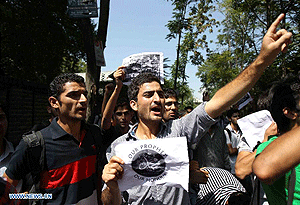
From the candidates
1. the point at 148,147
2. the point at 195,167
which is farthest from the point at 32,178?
the point at 195,167

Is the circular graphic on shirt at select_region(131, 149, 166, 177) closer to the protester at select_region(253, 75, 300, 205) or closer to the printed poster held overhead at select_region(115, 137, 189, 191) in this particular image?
the printed poster held overhead at select_region(115, 137, 189, 191)

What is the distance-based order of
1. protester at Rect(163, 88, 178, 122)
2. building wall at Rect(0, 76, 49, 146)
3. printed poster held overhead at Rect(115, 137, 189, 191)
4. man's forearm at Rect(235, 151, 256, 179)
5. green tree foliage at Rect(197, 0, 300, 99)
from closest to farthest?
printed poster held overhead at Rect(115, 137, 189, 191)
man's forearm at Rect(235, 151, 256, 179)
protester at Rect(163, 88, 178, 122)
building wall at Rect(0, 76, 49, 146)
green tree foliage at Rect(197, 0, 300, 99)

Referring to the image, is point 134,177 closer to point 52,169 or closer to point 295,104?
point 52,169

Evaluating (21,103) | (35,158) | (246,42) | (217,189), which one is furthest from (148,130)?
(246,42)

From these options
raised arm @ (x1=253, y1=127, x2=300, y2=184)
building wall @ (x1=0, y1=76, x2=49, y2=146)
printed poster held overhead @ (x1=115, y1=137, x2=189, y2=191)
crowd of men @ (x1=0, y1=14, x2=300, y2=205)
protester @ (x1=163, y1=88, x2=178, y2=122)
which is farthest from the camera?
building wall @ (x1=0, y1=76, x2=49, y2=146)

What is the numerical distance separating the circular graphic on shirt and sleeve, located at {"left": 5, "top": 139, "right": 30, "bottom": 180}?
3.07 feet

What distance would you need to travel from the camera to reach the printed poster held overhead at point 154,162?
78.4 inches

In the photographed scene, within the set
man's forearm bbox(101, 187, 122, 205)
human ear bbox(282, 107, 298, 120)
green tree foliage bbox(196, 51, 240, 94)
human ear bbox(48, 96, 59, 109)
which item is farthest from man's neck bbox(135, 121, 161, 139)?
green tree foliage bbox(196, 51, 240, 94)

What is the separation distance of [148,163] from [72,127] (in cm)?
106

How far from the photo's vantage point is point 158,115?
7.95 ft

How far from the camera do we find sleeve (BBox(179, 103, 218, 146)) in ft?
6.58

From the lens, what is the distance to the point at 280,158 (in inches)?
47.5

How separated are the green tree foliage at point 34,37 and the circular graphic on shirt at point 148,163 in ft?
49.5

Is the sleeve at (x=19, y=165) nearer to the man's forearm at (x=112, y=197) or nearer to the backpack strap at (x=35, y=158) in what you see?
the backpack strap at (x=35, y=158)
